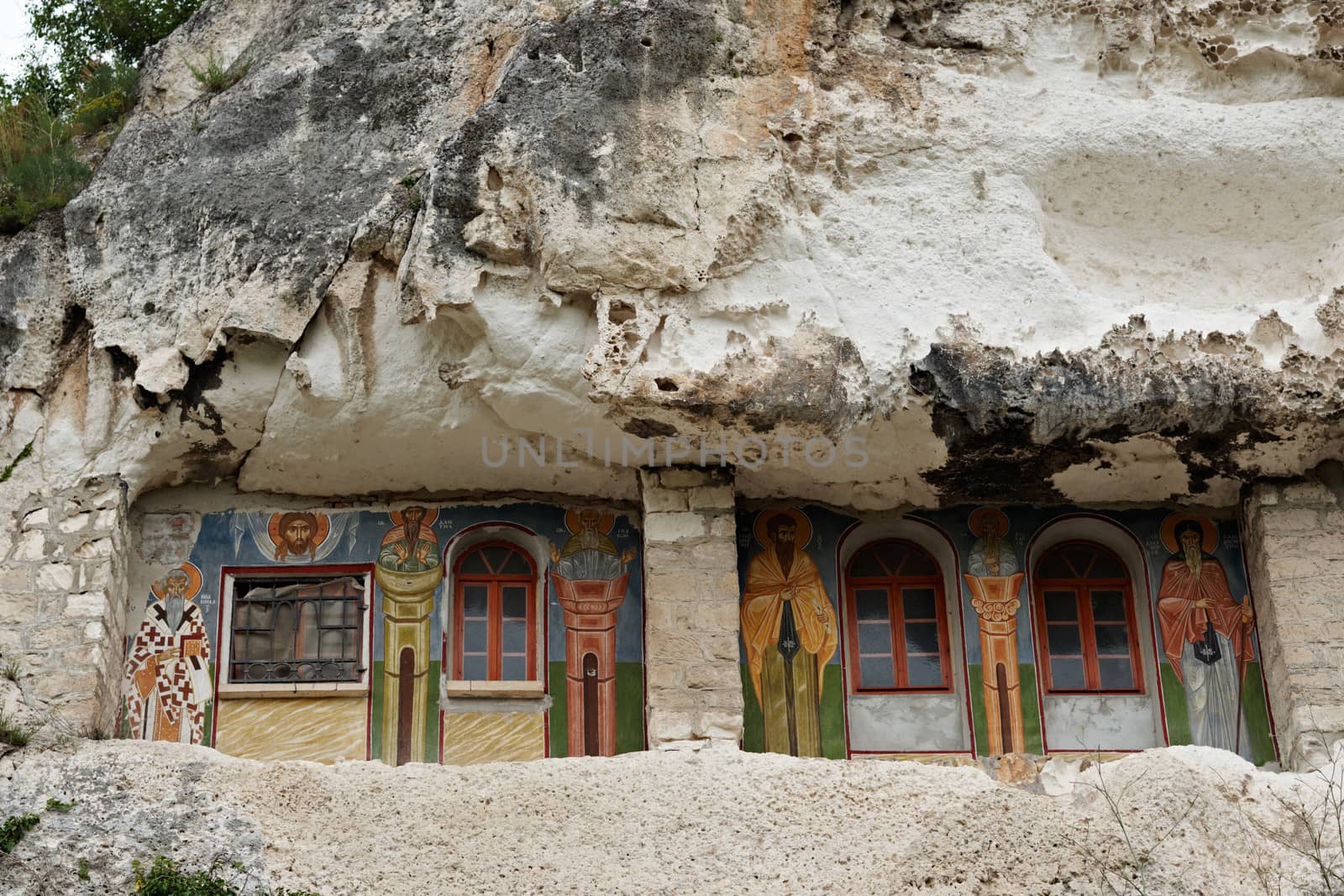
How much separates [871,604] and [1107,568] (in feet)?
4.88

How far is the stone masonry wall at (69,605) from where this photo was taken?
10.1 meters

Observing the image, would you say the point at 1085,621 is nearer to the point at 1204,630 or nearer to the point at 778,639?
the point at 1204,630

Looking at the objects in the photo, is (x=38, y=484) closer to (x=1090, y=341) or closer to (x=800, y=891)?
(x=800, y=891)

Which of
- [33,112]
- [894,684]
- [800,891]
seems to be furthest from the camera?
[33,112]

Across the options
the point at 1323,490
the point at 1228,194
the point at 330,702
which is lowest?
the point at 330,702

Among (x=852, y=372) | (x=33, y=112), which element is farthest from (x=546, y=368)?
(x=33, y=112)

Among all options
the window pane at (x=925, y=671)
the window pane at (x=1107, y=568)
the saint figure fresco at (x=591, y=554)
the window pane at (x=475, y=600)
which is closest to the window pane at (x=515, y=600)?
the window pane at (x=475, y=600)

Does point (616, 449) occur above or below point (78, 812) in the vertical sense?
above

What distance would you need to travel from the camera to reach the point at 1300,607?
420 inches

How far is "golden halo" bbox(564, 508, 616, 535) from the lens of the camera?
444 inches

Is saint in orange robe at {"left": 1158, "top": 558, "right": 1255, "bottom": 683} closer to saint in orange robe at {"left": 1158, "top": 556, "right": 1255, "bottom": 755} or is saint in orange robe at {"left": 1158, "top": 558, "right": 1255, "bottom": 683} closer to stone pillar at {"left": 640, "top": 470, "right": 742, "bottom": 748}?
→ saint in orange robe at {"left": 1158, "top": 556, "right": 1255, "bottom": 755}

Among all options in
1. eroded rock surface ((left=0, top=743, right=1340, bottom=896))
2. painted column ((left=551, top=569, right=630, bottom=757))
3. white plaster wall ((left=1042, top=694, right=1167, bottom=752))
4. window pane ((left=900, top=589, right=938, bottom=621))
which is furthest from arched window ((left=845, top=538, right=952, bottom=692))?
eroded rock surface ((left=0, top=743, right=1340, bottom=896))

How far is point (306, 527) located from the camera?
36.9 ft

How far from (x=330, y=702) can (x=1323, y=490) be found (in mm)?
5906
